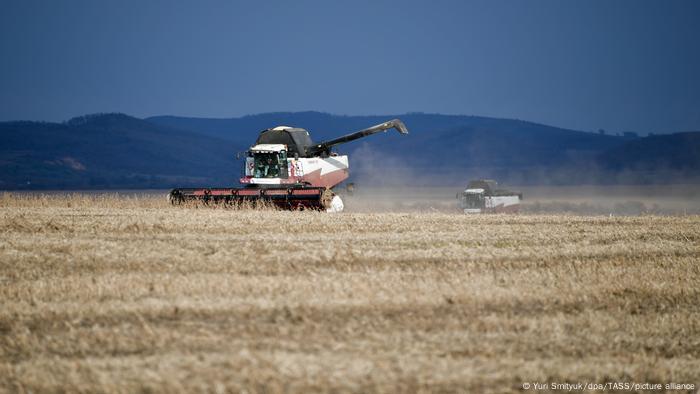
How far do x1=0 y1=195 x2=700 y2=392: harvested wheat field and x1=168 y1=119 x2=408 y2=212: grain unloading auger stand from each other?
11872mm

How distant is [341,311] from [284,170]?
938 inches

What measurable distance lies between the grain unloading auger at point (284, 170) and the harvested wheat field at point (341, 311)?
11.9 m

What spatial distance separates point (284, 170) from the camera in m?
34.9

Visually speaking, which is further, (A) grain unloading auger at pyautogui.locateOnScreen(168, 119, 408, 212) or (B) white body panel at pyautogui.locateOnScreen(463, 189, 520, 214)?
(B) white body panel at pyautogui.locateOnScreen(463, 189, 520, 214)

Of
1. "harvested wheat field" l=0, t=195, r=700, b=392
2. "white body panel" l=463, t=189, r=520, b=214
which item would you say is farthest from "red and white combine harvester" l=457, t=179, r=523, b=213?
"harvested wheat field" l=0, t=195, r=700, b=392

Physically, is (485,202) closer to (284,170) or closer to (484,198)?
(484,198)

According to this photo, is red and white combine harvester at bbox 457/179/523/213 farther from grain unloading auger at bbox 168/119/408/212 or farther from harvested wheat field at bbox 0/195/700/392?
harvested wheat field at bbox 0/195/700/392

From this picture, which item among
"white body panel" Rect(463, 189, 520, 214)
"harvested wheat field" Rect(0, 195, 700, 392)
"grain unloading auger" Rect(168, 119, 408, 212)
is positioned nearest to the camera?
"harvested wheat field" Rect(0, 195, 700, 392)

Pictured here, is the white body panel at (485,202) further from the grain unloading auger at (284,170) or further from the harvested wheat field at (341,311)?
the harvested wheat field at (341,311)

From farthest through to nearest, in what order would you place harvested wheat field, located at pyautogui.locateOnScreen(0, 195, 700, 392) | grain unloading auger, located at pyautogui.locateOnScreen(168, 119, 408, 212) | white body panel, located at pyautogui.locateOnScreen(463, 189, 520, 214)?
white body panel, located at pyautogui.locateOnScreen(463, 189, 520, 214) < grain unloading auger, located at pyautogui.locateOnScreen(168, 119, 408, 212) < harvested wheat field, located at pyautogui.locateOnScreen(0, 195, 700, 392)

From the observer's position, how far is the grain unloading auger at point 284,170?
104 feet

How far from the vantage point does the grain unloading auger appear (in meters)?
31.8

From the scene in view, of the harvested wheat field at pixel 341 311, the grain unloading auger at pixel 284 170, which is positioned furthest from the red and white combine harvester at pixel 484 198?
the harvested wheat field at pixel 341 311

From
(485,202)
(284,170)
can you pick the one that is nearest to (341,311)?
(284,170)
